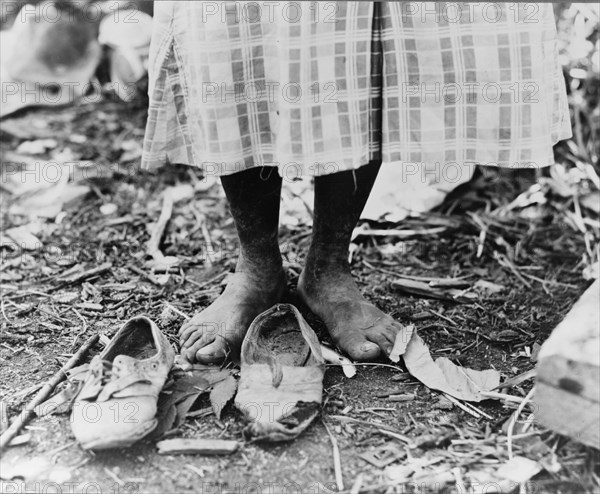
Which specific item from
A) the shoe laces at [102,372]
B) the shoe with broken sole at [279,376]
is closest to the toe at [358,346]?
the shoe with broken sole at [279,376]

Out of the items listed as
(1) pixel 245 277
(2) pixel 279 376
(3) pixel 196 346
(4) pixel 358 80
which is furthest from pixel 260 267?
(4) pixel 358 80

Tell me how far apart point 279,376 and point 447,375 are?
42cm

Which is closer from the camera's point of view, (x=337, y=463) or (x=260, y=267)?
(x=337, y=463)

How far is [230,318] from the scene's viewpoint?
1.80m

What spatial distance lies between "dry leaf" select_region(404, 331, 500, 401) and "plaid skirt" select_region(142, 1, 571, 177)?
1.64ft

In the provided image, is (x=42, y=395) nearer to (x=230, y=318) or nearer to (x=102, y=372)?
(x=102, y=372)

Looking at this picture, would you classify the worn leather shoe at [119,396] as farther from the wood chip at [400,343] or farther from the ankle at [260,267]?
the wood chip at [400,343]

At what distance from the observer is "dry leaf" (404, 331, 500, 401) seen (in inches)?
64.2

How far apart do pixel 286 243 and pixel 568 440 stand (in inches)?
50.1

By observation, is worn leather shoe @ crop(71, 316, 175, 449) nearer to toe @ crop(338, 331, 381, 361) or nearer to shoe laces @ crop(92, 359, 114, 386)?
shoe laces @ crop(92, 359, 114, 386)

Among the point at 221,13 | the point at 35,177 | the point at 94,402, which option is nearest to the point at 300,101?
the point at 221,13

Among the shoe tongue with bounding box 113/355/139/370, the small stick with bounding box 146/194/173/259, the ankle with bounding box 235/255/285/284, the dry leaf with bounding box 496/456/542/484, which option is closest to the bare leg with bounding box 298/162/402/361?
the ankle with bounding box 235/255/285/284

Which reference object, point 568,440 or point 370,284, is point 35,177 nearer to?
point 370,284

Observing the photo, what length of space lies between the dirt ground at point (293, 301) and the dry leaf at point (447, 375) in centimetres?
3
